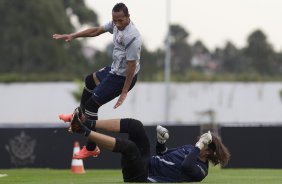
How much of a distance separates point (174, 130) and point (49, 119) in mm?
34509

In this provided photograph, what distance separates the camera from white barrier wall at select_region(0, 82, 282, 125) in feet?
180

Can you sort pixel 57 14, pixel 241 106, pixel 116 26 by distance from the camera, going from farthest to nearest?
pixel 57 14, pixel 241 106, pixel 116 26

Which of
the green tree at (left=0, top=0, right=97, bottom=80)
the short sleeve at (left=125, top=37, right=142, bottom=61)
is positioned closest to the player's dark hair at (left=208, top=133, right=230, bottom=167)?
the short sleeve at (left=125, top=37, right=142, bottom=61)

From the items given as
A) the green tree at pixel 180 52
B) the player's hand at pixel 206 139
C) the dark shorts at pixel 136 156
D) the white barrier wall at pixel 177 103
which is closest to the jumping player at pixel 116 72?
the dark shorts at pixel 136 156

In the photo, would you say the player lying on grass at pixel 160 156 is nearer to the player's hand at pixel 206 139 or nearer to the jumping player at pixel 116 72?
the player's hand at pixel 206 139

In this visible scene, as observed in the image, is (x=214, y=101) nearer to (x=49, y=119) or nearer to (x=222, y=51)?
(x=49, y=119)

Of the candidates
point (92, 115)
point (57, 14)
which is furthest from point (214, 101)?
point (92, 115)

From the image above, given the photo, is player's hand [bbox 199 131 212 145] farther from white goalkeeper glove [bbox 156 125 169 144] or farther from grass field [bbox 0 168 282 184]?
grass field [bbox 0 168 282 184]

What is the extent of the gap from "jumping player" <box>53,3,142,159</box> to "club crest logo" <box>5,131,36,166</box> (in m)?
8.89

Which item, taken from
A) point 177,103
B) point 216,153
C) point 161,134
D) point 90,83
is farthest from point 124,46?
point 177,103

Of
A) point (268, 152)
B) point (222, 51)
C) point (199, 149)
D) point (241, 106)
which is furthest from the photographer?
point (222, 51)

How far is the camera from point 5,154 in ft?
71.8

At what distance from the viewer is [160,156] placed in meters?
11.9

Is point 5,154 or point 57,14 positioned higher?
point 57,14
